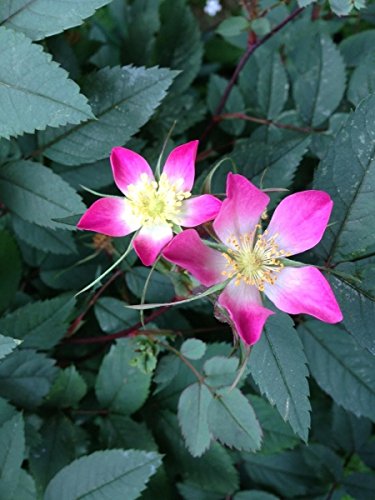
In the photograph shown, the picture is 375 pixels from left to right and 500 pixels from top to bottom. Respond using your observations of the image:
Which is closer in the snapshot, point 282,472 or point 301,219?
point 301,219

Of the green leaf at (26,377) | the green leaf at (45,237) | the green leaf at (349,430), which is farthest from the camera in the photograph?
the green leaf at (349,430)

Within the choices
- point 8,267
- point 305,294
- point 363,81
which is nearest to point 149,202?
point 305,294

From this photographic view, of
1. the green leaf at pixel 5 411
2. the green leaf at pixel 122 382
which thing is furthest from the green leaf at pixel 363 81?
the green leaf at pixel 5 411

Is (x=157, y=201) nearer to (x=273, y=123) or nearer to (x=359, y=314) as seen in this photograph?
(x=359, y=314)

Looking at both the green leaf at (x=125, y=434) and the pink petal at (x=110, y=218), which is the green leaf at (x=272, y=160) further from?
the green leaf at (x=125, y=434)

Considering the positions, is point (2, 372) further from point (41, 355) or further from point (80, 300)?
point (80, 300)

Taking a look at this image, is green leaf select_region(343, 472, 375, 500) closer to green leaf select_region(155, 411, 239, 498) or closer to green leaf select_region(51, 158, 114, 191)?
green leaf select_region(155, 411, 239, 498)

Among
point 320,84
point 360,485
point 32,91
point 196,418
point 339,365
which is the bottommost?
point 360,485
